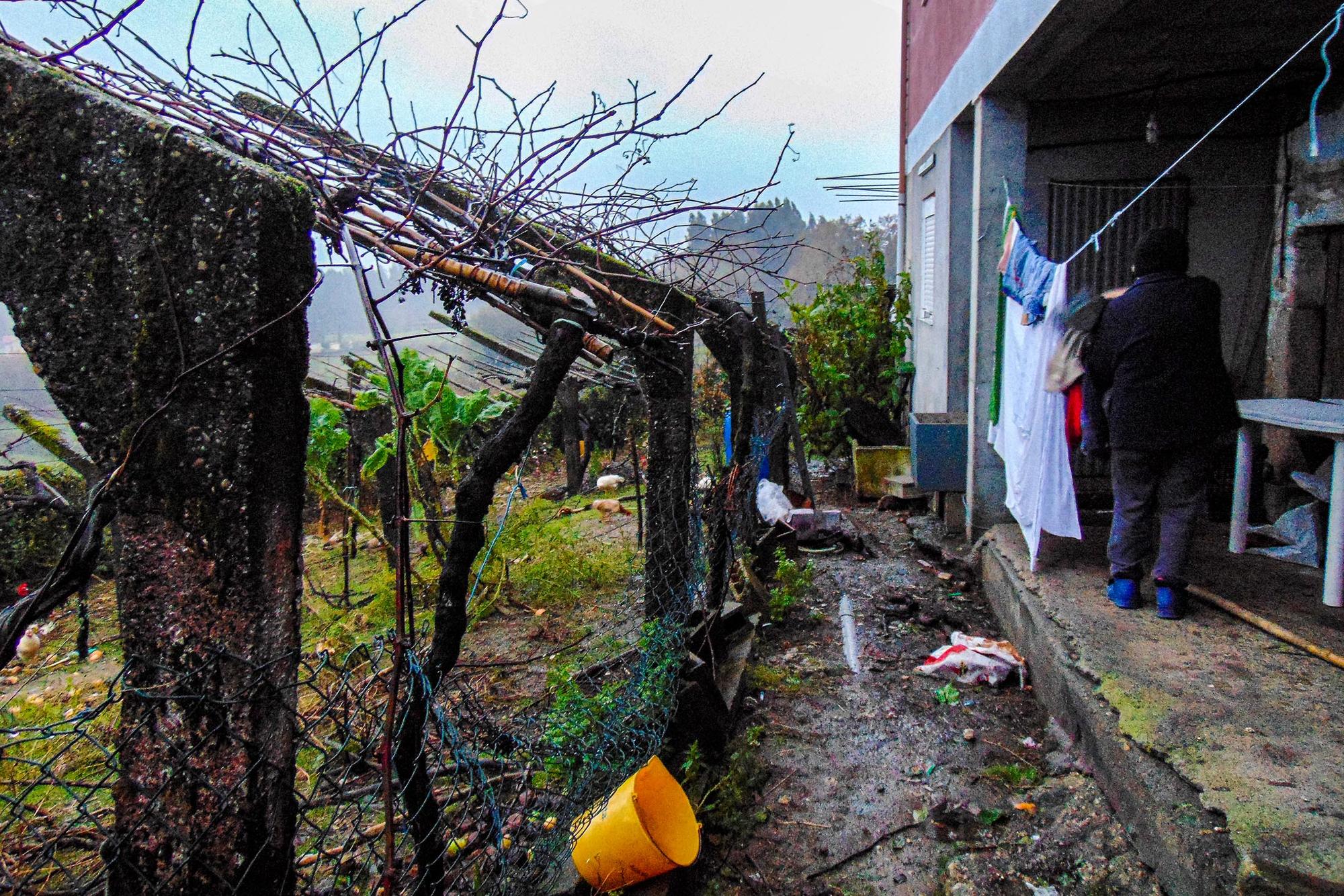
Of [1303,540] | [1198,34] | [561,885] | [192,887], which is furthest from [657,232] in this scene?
[1303,540]

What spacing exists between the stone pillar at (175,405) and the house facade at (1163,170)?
5043mm

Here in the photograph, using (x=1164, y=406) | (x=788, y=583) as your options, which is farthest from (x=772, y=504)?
(x=1164, y=406)

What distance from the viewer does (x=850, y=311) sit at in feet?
33.1

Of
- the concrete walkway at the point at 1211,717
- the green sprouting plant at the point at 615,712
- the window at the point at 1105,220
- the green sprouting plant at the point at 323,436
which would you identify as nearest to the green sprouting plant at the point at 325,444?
the green sprouting plant at the point at 323,436

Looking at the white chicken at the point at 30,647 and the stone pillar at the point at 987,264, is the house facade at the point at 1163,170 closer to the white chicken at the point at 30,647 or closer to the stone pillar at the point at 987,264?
the stone pillar at the point at 987,264

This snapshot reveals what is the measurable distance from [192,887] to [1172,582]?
446 centimetres

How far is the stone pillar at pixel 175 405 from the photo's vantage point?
4.72 feet

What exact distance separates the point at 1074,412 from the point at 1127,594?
1114mm

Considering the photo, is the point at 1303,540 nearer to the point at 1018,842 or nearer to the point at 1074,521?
the point at 1074,521

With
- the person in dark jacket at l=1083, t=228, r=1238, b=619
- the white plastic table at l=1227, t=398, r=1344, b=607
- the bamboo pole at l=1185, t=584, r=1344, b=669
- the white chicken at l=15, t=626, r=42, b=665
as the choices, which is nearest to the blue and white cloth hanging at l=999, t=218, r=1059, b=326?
the person in dark jacket at l=1083, t=228, r=1238, b=619

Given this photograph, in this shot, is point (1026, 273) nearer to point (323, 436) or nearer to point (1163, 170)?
point (1163, 170)

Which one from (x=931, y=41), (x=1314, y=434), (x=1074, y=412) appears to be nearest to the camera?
(x=1314, y=434)

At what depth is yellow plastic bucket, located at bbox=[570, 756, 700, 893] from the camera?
269 centimetres

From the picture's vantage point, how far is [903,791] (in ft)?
12.0
